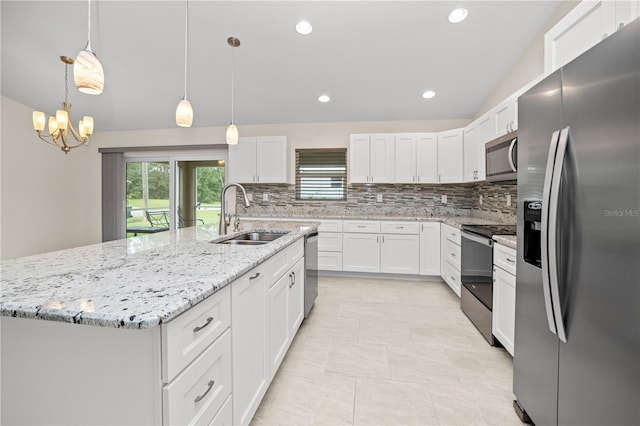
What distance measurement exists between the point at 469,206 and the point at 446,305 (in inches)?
80.2

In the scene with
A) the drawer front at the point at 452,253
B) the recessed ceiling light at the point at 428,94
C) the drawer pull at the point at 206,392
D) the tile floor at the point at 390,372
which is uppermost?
the recessed ceiling light at the point at 428,94

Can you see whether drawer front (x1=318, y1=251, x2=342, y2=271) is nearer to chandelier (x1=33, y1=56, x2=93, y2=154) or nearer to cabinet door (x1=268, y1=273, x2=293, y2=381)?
cabinet door (x1=268, y1=273, x2=293, y2=381)

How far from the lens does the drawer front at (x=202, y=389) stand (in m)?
0.79

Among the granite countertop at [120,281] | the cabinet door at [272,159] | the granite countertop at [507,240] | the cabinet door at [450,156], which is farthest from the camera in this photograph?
the cabinet door at [272,159]

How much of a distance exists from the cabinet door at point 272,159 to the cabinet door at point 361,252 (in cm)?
149

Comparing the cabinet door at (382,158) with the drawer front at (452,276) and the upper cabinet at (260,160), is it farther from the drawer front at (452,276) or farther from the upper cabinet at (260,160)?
the drawer front at (452,276)

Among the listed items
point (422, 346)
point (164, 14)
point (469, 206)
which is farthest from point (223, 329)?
point (469, 206)

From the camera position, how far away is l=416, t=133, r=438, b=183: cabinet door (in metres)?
4.25

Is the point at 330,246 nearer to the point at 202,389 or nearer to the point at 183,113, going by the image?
the point at 183,113

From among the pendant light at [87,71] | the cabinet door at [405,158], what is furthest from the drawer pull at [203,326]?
the cabinet door at [405,158]

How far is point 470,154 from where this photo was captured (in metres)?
3.63

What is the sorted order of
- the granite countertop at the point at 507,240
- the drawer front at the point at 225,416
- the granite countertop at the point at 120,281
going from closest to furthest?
the granite countertop at the point at 120,281 → the drawer front at the point at 225,416 → the granite countertop at the point at 507,240

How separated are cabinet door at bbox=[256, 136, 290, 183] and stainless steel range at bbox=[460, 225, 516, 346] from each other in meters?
2.91

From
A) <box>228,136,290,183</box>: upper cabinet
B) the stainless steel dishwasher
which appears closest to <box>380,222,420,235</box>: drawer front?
the stainless steel dishwasher
